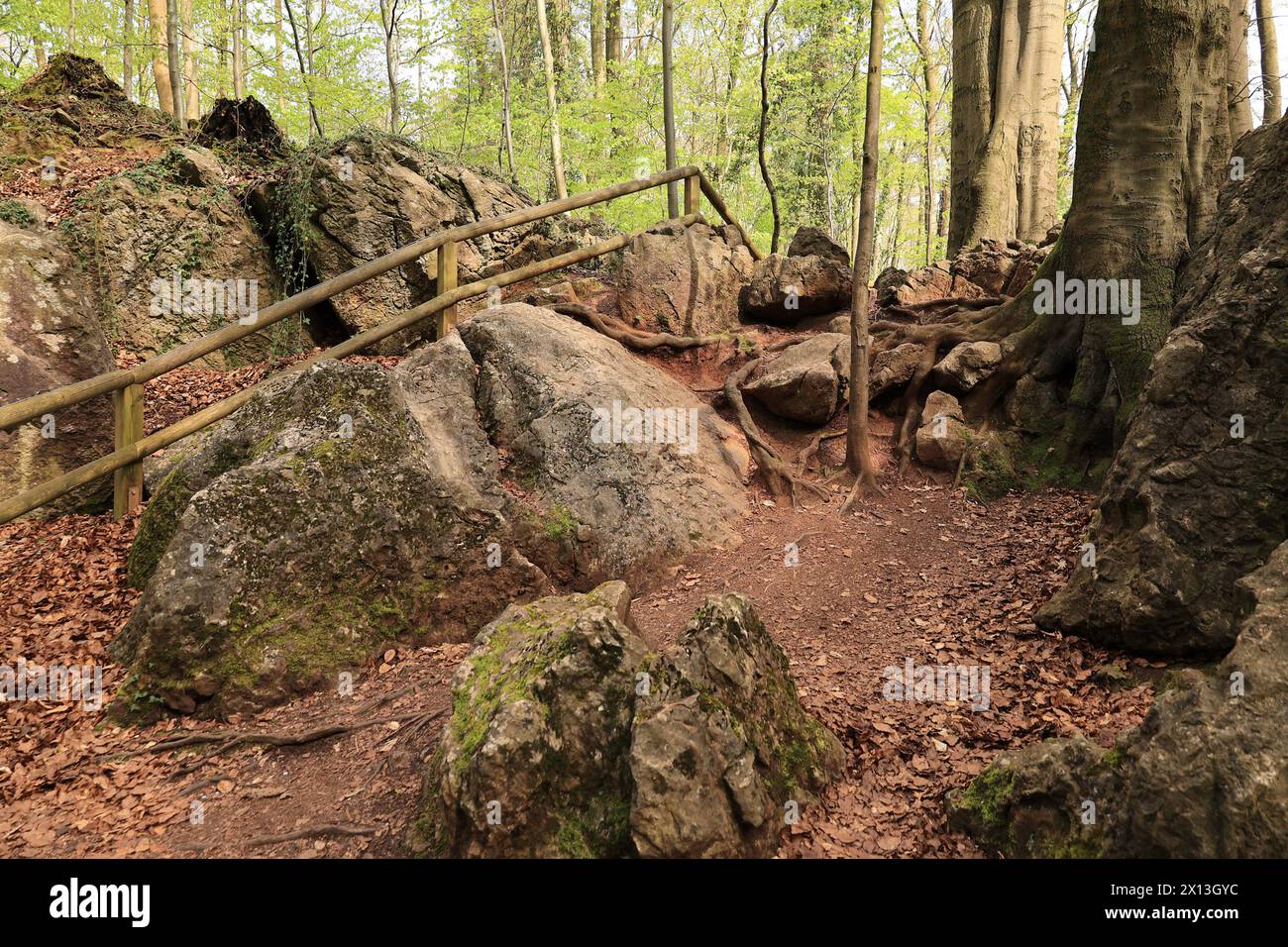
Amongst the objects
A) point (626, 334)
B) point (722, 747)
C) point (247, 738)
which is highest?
point (626, 334)

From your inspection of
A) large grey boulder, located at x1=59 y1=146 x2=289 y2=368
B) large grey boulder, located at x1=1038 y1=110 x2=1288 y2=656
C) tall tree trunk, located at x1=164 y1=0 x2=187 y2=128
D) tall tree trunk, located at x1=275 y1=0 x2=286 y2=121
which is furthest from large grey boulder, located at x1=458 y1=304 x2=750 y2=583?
tall tree trunk, located at x1=275 y1=0 x2=286 y2=121

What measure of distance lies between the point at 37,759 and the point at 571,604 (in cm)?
347

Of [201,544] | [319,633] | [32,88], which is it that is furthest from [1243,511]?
[32,88]

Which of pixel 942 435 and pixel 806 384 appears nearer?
pixel 942 435

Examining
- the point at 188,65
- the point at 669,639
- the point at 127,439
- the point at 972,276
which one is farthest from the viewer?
the point at 188,65

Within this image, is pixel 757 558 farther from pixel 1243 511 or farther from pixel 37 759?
pixel 37 759

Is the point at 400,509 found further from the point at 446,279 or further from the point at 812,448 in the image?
the point at 812,448

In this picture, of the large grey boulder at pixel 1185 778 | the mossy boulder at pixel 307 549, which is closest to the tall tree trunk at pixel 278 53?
the mossy boulder at pixel 307 549

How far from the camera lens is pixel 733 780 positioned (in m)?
3.28

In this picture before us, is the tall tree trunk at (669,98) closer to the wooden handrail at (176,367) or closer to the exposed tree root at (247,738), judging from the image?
the wooden handrail at (176,367)

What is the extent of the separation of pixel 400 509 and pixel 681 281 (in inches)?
219

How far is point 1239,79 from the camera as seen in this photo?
22.4 ft

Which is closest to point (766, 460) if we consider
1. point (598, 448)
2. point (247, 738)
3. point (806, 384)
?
point (806, 384)

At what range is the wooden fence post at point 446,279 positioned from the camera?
801cm
